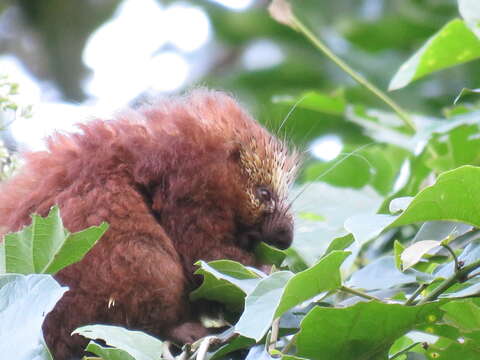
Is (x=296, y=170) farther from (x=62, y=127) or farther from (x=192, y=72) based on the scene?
(x=192, y=72)

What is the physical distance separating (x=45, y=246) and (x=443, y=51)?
124 centimetres

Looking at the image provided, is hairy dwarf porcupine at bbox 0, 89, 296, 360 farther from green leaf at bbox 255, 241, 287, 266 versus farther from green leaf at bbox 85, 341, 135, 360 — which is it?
green leaf at bbox 85, 341, 135, 360

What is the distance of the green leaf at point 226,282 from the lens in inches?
81.4

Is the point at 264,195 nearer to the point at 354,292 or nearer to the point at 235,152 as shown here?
the point at 235,152

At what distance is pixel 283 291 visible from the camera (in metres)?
1.80

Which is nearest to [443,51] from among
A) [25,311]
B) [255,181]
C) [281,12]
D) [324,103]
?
[281,12]

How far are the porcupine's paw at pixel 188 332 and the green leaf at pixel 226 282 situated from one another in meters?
0.09

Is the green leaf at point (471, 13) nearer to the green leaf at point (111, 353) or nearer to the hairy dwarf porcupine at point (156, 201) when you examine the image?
the hairy dwarf porcupine at point (156, 201)

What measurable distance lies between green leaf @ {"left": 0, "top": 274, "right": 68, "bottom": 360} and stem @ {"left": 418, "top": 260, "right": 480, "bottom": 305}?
2.30ft

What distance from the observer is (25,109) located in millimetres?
2588

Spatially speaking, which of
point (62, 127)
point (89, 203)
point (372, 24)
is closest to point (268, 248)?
point (89, 203)

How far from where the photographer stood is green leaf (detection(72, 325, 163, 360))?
192 centimetres

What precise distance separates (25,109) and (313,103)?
4.28 feet

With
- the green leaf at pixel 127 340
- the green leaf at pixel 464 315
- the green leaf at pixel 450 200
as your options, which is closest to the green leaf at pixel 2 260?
the green leaf at pixel 127 340
